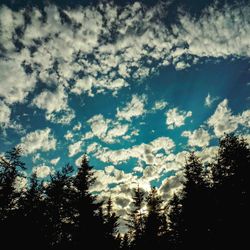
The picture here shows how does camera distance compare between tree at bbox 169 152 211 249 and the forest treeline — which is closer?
the forest treeline

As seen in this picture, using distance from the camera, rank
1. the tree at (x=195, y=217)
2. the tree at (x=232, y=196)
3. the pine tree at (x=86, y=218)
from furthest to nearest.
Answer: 1. the tree at (x=195, y=217)
2. the tree at (x=232, y=196)
3. the pine tree at (x=86, y=218)

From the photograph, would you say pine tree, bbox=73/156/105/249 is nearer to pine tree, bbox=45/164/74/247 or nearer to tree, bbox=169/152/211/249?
pine tree, bbox=45/164/74/247

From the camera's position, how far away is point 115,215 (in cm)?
1883

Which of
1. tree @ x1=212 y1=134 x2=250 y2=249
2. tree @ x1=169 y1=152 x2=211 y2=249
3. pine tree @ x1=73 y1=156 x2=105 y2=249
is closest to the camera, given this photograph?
pine tree @ x1=73 y1=156 x2=105 y2=249

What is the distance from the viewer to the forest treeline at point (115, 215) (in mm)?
17469

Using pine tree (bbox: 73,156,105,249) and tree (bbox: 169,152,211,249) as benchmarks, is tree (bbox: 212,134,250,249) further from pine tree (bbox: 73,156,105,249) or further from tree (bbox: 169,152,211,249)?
pine tree (bbox: 73,156,105,249)

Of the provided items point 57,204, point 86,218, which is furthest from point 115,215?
point 57,204

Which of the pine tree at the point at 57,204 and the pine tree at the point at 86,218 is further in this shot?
the pine tree at the point at 57,204

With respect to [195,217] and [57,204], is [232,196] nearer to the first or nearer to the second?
[195,217]

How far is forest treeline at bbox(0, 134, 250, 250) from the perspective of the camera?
1747cm

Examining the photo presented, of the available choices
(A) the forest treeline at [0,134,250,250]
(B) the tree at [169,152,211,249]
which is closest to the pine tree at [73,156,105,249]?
(A) the forest treeline at [0,134,250,250]

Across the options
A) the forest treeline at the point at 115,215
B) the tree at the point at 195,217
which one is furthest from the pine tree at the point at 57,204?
the tree at the point at 195,217

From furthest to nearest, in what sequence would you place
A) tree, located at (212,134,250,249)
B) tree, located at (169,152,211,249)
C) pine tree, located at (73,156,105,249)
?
tree, located at (169,152,211,249) < tree, located at (212,134,250,249) < pine tree, located at (73,156,105,249)

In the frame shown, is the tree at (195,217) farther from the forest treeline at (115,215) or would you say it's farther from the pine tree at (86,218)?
the pine tree at (86,218)
